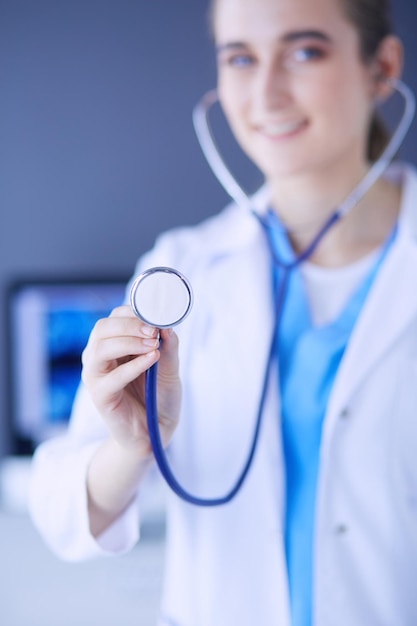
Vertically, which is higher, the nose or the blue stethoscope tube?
the nose

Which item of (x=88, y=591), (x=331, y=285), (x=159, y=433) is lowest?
(x=88, y=591)

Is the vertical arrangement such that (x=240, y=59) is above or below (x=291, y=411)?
above

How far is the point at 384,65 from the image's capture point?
0.89 m

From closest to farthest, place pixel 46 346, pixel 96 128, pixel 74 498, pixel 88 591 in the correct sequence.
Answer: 1. pixel 74 498
2. pixel 88 591
3. pixel 46 346
4. pixel 96 128

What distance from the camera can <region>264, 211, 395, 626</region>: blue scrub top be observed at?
73 cm

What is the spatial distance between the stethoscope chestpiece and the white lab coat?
0.27 metres

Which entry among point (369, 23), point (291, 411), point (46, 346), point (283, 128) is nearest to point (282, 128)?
point (283, 128)

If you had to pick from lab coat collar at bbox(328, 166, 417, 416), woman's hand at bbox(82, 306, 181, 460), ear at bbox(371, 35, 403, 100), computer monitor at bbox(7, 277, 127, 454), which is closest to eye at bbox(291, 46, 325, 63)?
ear at bbox(371, 35, 403, 100)

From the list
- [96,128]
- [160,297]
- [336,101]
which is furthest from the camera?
[96,128]

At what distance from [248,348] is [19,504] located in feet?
3.29

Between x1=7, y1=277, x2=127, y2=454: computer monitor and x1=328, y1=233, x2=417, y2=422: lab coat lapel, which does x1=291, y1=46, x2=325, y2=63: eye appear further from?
x1=7, y1=277, x2=127, y2=454: computer monitor

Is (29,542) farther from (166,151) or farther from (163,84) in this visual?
(163,84)

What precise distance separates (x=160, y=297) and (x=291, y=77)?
43 cm

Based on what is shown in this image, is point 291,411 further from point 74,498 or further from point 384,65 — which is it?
point 384,65
